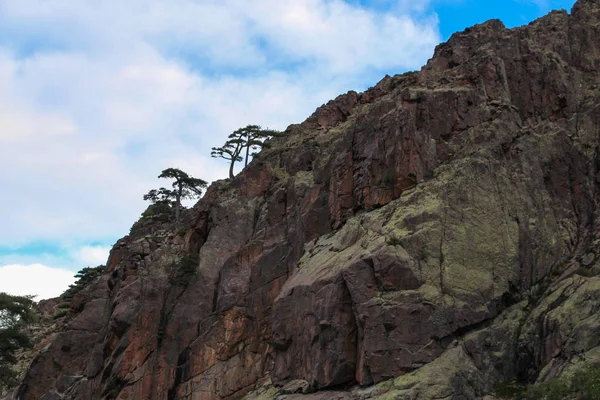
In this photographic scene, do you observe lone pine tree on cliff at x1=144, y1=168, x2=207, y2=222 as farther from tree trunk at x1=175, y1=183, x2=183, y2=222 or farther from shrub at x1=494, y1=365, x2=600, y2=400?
shrub at x1=494, y1=365, x2=600, y2=400

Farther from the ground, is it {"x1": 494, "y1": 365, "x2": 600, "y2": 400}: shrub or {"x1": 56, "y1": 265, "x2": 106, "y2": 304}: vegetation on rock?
{"x1": 56, "y1": 265, "x2": 106, "y2": 304}: vegetation on rock

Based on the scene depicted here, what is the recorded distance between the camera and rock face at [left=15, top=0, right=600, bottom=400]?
3123 cm

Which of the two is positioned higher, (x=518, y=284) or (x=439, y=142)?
(x=439, y=142)

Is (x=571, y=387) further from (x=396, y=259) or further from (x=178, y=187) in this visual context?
(x=178, y=187)

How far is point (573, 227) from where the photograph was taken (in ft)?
121

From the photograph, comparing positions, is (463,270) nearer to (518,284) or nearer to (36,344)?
(518,284)

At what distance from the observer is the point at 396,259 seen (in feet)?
109

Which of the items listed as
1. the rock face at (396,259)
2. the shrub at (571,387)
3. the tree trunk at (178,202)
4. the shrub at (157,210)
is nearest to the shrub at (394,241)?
the rock face at (396,259)

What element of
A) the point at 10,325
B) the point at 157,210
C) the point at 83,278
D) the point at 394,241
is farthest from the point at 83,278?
the point at 394,241

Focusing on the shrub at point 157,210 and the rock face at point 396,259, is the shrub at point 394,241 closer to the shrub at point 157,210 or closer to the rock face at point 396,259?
the rock face at point 396,259

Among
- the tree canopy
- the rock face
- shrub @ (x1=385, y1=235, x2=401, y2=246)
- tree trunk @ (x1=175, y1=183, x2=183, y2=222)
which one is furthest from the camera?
tree trunk @ (x1=175, y1=183, x2=183, y2=222)

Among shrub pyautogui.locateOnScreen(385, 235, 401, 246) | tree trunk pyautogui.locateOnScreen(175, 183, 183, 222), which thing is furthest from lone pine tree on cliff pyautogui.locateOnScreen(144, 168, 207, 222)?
shrub pyautogui.locateOnScreen(385, 235, 401, 246)

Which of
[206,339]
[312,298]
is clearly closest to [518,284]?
[312,298]

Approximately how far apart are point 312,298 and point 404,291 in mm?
6448
